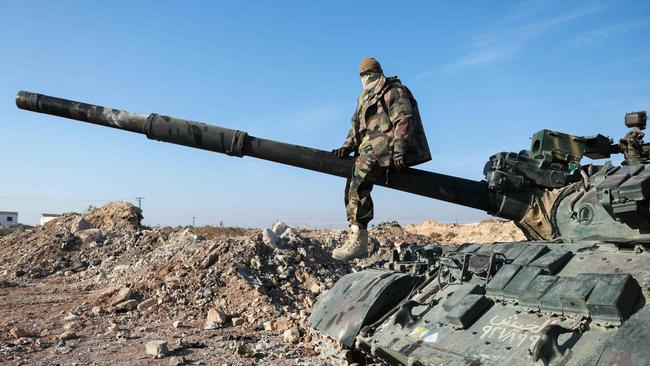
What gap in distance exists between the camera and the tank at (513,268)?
4285 mm

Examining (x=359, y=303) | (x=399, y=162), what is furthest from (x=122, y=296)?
(x=399, y=162)

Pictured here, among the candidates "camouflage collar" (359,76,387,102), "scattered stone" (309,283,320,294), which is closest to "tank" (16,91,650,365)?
"camouflage collar" (359,76,387,102)

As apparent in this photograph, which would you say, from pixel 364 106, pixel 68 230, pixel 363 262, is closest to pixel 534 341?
pixel 364 106

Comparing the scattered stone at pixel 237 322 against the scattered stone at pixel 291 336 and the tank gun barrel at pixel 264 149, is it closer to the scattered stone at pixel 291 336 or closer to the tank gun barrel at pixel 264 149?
the scattered stone at pixel 291 336

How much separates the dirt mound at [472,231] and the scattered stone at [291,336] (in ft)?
52.5

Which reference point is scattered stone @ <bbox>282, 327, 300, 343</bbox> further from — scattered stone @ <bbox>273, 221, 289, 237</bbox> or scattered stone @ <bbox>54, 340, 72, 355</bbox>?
scattered stone @ <bbox>273, 221, 289, 237</bbox>

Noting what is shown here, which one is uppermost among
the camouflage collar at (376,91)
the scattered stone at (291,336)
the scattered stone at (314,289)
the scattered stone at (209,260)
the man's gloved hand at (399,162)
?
the camouflage collar at (376,91)

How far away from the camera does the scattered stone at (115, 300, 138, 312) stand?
13445 mm

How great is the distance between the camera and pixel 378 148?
6.97 metres

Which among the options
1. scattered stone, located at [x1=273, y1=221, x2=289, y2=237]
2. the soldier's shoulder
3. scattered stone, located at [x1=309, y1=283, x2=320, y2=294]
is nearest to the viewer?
the soldier's shoulder

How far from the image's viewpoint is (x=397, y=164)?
681cm

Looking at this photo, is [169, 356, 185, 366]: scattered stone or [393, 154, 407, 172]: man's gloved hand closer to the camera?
[393, 154, 407, 172]: man's gloved hand

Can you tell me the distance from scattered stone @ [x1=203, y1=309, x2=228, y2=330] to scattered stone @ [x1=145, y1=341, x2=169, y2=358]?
2.33 m

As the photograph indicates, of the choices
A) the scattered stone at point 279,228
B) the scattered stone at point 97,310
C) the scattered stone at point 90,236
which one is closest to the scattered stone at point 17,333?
the scattered stone at point 97,310
